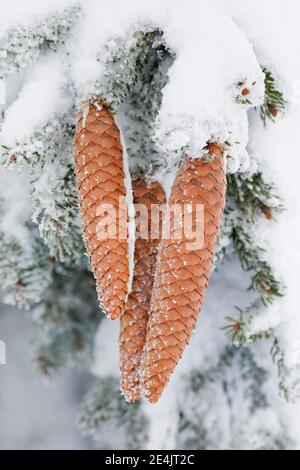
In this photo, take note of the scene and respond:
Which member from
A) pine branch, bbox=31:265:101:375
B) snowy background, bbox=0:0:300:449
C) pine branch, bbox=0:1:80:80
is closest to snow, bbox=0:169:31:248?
snowy background, bbox=0:0:300:449

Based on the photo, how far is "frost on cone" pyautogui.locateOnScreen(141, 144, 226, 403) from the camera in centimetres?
80

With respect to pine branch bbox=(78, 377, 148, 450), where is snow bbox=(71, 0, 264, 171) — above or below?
above

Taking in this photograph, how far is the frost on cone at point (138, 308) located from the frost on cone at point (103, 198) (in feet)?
0.33

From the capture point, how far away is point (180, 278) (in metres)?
0.80

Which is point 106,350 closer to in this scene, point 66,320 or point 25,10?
point 66,320

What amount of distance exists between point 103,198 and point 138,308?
0.20 metres

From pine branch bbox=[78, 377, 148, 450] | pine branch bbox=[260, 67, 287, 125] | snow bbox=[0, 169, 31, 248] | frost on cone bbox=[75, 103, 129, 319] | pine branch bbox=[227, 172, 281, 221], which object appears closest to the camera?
frost on cone bbox=[75, 103, 129, 319]

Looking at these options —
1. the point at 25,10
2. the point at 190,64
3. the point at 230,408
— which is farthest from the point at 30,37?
the point at 230,408

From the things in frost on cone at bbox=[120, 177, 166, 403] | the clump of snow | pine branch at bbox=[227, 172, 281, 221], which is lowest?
the clump of snow

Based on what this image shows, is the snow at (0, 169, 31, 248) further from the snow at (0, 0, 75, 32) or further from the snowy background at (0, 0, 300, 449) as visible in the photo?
the snow at (0, 0, 75, 32)

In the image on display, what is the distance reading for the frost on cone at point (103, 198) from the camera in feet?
2.55

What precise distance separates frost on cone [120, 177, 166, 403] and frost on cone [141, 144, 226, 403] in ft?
0.18
